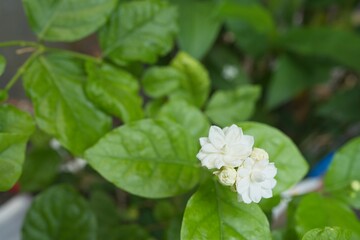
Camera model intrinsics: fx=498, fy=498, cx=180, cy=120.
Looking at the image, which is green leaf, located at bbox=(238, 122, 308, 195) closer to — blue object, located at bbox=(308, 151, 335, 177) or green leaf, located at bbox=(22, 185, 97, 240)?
green leaf, located at bbox=(22, 185, 97, 240)

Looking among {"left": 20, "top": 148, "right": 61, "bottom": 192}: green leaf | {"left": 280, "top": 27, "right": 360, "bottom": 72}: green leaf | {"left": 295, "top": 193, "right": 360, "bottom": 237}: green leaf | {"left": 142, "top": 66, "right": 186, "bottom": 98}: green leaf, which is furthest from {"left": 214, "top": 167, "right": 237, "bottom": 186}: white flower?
{"left": 280, "top": 27, "right": 360, "bottom": 72}: green leaf

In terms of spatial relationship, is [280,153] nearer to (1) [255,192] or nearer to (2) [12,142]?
(1) [255,192]

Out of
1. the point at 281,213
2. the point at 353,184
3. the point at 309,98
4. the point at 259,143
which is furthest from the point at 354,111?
the point at 259,143

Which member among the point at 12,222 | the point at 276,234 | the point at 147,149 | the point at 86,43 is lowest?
the point at 12,222

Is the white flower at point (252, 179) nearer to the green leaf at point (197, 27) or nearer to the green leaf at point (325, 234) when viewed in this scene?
the green leaf at point (325, 234)

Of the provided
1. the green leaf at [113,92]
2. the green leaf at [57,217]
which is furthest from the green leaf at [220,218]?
the green leaf at [57,217]

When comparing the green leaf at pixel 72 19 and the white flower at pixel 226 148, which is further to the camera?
the green leaf at pixel 72 19

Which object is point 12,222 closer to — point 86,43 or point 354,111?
point 86,43
